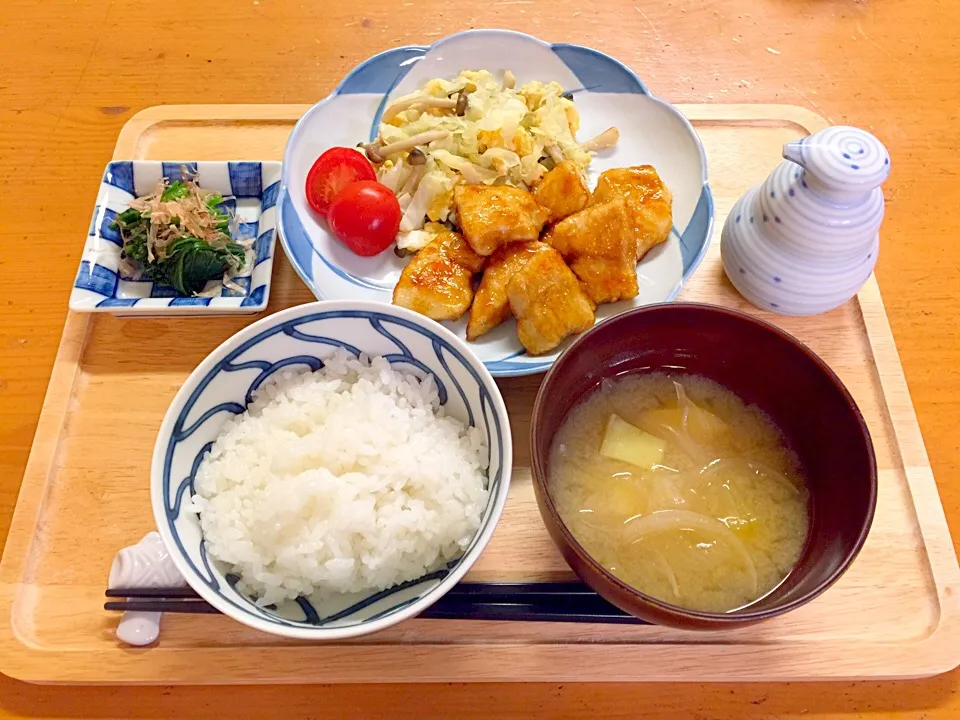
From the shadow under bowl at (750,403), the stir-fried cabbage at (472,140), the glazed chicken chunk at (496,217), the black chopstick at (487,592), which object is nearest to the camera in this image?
the shadow under bowl at (750,403)

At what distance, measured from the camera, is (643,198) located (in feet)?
6.94

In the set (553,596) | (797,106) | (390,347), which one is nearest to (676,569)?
(553,596)

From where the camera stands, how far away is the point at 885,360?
1.97 m

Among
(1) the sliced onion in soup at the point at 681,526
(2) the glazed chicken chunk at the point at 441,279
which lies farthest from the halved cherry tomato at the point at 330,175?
(1) the sliced onion in soup at the point at 681,526

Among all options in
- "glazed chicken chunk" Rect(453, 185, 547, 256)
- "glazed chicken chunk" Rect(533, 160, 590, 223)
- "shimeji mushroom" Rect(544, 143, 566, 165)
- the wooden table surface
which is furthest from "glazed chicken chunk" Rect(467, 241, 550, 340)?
the wooden table surface

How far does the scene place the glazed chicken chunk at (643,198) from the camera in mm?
2064

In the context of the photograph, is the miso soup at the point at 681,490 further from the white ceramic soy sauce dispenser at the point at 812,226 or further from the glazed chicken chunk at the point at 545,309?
the white ceramic soy sauce dispenser at the point at 812,226

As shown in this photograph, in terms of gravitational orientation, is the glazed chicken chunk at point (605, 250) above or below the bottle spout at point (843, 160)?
below

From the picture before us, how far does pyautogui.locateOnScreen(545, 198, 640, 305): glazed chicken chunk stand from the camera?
1969 millimetres

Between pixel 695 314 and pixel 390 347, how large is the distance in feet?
2.35

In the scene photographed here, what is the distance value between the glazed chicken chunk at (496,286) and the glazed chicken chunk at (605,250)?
0.12 m

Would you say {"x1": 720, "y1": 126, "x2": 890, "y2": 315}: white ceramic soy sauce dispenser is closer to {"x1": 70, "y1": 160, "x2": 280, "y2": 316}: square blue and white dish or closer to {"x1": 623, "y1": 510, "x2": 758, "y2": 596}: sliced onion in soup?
{"x1": 623, "y1": 510, "x2": 758, "y2": 596}: sliced onion in soup

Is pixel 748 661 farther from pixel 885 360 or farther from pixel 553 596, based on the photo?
pixel 885 360

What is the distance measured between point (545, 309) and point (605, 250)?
0.28 metres
